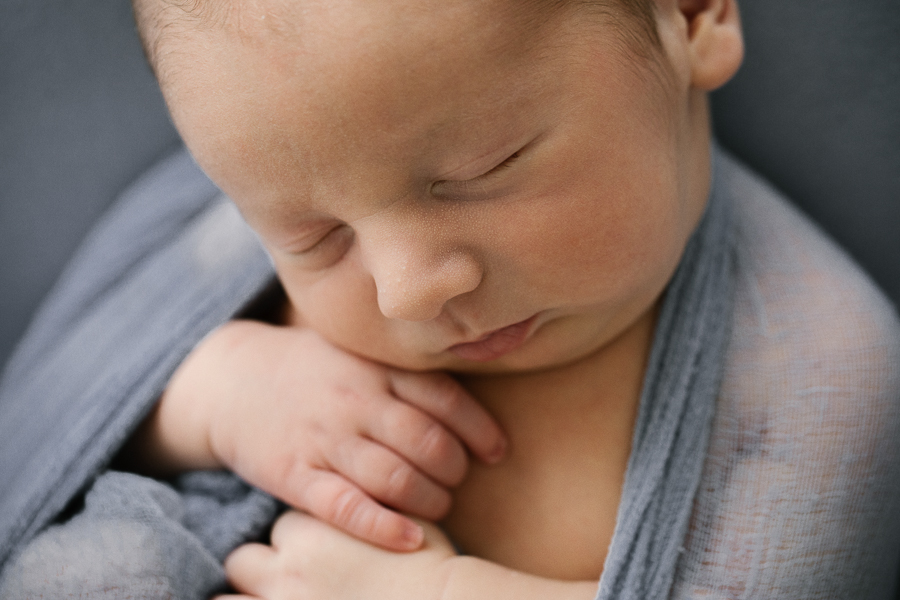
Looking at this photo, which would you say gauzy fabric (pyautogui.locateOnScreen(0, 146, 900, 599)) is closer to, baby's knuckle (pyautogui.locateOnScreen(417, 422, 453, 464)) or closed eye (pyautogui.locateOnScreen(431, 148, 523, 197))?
baby's knuckle (pyautogui.locateOnScreen(417, 422, 453, 464))

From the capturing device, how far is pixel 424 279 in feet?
1.90

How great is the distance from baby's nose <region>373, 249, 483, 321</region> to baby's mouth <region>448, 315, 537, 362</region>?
89 millimetres

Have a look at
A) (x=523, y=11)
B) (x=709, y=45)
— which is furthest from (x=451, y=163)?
(x=709, y=45)

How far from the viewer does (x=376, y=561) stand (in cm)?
72

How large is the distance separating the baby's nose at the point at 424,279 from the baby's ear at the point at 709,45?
0.92 ft

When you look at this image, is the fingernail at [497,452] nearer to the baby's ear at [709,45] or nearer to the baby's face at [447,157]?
the baby's face at [447,157]

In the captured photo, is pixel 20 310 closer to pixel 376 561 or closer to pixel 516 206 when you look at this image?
pixel 376 561

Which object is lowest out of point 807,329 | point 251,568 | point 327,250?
point 251,568

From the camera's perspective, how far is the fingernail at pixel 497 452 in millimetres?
783

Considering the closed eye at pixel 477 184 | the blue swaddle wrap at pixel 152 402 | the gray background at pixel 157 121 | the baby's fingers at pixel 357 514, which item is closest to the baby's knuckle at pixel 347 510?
the baby's fingers at pixel 357 514

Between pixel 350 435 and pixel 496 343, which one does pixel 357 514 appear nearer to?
pixel 350 435

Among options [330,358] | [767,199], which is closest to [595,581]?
[330,358]

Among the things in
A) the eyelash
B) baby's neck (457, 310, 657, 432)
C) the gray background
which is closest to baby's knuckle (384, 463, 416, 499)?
baby's neck (457, 310, 657, 432)

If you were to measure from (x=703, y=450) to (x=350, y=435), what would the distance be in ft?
1.12
